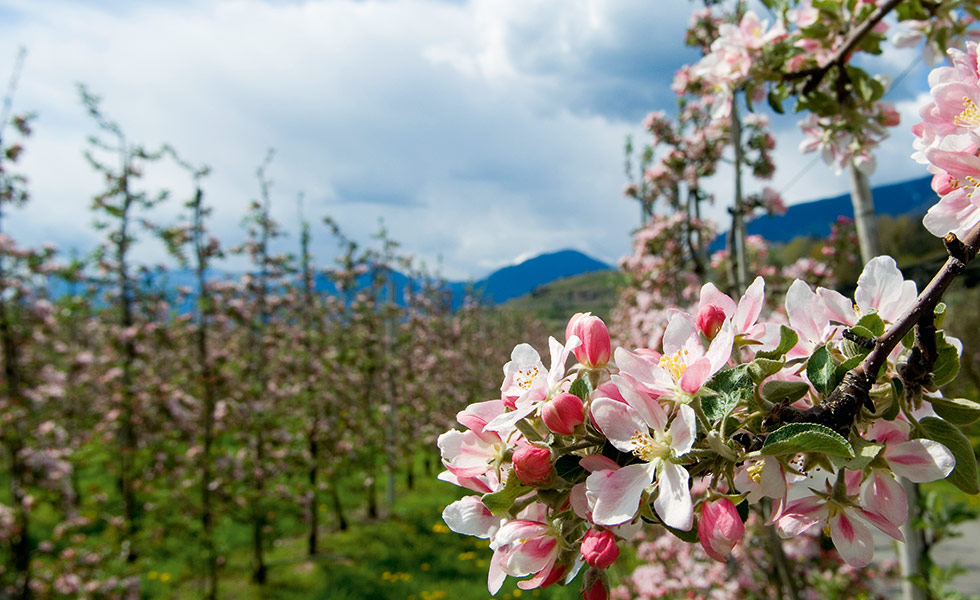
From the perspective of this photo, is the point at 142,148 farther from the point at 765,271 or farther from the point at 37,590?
the point at 765,271

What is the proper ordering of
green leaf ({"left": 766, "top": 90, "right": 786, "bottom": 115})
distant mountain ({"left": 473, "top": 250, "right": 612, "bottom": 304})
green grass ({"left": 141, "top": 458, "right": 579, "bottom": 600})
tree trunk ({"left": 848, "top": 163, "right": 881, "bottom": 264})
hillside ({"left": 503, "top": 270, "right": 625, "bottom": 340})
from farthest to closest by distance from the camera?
distant mountain ({"left": 473, "top": 250, "right": 612, "bottom": 304}) < hillside ({"left": 503, "top": 270, "right": 625, "bottom": 340}) < green grass ({"left": 141, "top": 458, "right": 579, "bottom": 600}) < tree trunk ({"left": 848, "top": 163, "right": 881, "bottom": 264}) < green leaf ({"left": 766, "top": 90, "right": 786, "bottom": 115})

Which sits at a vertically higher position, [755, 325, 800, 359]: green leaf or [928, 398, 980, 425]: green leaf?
[755, 325, 800, 359]: green leaf

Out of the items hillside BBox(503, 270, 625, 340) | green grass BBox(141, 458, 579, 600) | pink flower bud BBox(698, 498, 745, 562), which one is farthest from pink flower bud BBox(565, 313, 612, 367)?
hillside BBox(503, 270, 625, 340)

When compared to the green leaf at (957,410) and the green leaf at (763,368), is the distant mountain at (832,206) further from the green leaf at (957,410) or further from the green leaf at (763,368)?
the green leaf at (763,368)

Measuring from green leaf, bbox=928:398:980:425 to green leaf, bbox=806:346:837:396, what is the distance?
0.46 ft

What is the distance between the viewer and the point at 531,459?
61 centimetres

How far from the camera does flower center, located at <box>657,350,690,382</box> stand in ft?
2.16

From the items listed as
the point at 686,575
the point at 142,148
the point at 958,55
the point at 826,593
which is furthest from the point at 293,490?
the point at 958,55

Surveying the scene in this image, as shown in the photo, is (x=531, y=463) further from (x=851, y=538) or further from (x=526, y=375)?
(x=851, y=538)

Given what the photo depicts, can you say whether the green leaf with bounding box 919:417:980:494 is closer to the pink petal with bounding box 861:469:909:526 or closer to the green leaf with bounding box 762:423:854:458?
the pink petal with bounding box 861:469:909:526

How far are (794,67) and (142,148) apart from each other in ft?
19.3

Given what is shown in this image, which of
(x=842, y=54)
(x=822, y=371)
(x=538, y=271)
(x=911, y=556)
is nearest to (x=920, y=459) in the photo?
(x=822, y=371)

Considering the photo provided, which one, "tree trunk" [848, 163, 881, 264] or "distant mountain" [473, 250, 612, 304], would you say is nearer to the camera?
"tree trunk" [848, 163, 881, 264]

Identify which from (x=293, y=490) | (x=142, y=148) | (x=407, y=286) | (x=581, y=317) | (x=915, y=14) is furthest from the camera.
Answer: (x=407, y=286)
